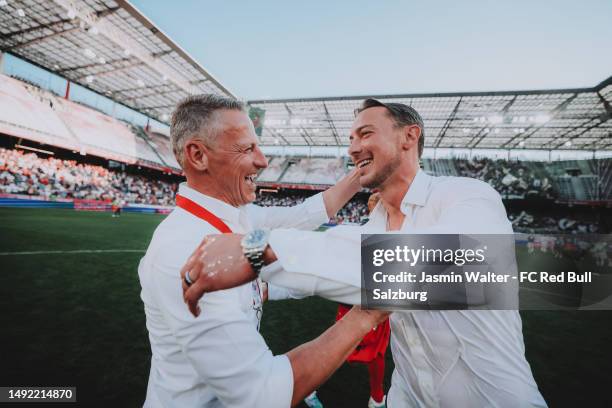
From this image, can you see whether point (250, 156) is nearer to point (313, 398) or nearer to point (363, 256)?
point (363, 256)

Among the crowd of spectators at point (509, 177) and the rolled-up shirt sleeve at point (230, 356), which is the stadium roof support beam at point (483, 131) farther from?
the rolled-up shirt sleeve at point (230, 356)

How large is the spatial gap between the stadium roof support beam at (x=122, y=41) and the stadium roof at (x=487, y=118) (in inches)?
309

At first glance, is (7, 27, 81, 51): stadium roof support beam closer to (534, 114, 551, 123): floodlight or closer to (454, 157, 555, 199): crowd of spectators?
(534, 114, 551, 123): floodlight

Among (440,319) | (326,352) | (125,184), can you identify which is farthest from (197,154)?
(125,184)

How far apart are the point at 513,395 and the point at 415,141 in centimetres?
163

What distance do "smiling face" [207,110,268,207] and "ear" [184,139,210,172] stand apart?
2 cm

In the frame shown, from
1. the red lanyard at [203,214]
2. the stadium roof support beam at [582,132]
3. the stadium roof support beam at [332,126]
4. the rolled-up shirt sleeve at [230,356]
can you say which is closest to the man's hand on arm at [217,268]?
the rolled-up shirt sleeve at [230,356]

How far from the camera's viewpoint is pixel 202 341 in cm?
100

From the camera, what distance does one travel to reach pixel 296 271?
35.5 inches

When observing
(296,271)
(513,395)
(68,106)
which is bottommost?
(513,395)

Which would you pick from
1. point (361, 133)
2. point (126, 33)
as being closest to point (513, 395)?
point (361, 133)

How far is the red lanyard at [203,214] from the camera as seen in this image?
1.38 meters

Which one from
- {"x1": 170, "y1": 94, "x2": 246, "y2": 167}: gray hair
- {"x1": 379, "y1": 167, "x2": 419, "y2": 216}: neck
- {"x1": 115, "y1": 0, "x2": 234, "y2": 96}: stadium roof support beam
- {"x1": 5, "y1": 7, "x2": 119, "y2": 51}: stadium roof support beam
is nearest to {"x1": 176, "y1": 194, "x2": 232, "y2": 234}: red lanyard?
{"x1": 170, "y1": 94, "x2": 246, "y2": 167}: gray hair

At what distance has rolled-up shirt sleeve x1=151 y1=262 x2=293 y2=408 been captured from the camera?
94 cm
